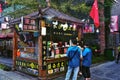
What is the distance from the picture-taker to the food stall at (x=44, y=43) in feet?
35.2

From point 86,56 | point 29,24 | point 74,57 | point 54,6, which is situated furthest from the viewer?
point 54,6

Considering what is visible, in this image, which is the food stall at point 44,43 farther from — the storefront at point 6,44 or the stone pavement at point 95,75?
the storefront at point 6,44

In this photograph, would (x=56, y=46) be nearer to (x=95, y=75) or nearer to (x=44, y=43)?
(x=44, y=43)

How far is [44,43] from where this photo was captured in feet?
35.6

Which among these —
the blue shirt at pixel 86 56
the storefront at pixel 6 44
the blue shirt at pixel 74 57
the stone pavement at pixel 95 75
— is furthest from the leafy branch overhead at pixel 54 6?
the storefront at pixel 6 44

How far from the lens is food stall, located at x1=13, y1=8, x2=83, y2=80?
1072cm

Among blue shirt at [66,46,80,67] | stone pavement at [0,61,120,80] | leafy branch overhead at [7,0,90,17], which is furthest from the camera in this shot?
leafy branch overhead at [7,0,90,17]

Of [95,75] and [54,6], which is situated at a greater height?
[54,6]

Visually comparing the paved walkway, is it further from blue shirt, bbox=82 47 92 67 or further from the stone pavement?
blue shirt, bbox=82 47 92 67

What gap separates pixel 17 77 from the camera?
11398 mm

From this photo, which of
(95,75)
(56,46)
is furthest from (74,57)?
(95,75)

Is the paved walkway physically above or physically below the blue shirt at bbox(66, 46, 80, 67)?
below

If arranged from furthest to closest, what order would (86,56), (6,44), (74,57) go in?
(6,44)
(86,56)
(74,57)

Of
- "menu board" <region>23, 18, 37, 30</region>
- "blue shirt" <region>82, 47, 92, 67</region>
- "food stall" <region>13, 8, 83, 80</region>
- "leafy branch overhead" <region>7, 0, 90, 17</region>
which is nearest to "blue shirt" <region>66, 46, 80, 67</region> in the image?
"blue shirt" <region>82, 47, 92, 67</region>
